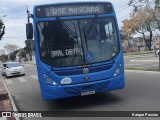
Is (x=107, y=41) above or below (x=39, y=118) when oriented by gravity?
A: above

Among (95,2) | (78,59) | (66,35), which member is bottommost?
(78,59)

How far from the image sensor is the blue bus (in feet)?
31.9

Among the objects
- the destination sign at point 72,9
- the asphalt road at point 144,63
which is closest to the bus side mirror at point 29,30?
the destination sign at point 72,9

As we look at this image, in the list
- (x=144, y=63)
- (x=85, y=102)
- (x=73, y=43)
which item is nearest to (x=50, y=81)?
(x=73, y=43)

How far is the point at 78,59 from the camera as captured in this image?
9.87 meters

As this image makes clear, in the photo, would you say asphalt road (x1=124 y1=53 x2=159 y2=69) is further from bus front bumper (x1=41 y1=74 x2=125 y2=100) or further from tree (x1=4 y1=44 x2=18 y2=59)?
tree (x1=4 y1=44 x2=18 y2=59)

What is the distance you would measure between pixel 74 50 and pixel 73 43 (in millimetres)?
217

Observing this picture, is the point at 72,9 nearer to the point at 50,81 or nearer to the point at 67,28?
the point at 67,28

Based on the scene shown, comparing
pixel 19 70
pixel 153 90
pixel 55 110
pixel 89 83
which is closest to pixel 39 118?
pixel 55 110

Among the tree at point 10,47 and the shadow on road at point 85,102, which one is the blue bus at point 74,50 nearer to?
the shadow on road at point 85,102

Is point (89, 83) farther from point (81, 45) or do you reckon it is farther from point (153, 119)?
point (153, 119)

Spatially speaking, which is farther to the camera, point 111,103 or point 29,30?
point 111,103

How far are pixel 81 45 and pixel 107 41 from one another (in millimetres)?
856

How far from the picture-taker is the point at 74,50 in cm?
988
